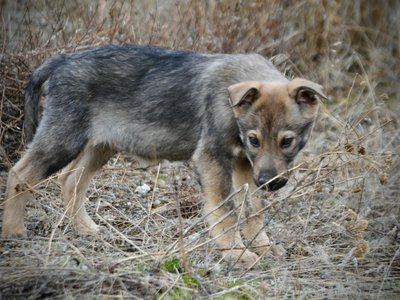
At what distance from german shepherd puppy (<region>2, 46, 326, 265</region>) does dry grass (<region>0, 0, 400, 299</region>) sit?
26 cm

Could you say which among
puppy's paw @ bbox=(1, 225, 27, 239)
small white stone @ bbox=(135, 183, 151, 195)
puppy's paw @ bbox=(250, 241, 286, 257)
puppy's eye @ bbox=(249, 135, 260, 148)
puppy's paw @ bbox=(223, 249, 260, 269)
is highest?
puppy's eye @ bbox=(249, 135, 260, 148)

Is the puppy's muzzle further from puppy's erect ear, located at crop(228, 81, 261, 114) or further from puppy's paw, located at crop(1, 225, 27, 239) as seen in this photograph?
puppy's paw, located at crop(1, 225, 27, 239)

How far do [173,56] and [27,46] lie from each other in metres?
2.25

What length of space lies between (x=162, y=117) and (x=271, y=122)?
1.10 m

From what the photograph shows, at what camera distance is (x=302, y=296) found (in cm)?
474

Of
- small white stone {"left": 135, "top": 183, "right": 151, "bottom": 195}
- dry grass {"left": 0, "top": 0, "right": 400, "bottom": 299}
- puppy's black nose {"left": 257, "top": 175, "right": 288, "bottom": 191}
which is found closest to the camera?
dry grass {"left": 0, "top": 0, "right": 400, "bottom": 299}

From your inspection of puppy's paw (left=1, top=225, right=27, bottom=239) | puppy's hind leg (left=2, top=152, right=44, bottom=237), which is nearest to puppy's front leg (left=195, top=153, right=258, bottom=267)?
puppy's hind leg (left=2, top=152, right=44, bottom=237)

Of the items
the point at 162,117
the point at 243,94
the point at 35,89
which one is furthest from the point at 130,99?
the point at 243,94

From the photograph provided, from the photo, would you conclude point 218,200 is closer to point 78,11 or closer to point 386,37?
point 78,11

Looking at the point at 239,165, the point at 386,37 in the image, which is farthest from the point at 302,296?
the point at 386,37

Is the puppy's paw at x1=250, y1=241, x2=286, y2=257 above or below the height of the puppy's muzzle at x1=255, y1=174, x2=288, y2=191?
below

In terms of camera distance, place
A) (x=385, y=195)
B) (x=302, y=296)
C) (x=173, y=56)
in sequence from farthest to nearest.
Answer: (x=385, y=195) → (x=173, y=56) → (x=302, y=296)

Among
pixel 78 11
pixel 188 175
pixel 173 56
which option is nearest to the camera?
pixel 173 56

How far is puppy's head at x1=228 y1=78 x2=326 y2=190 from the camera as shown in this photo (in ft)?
17.0
